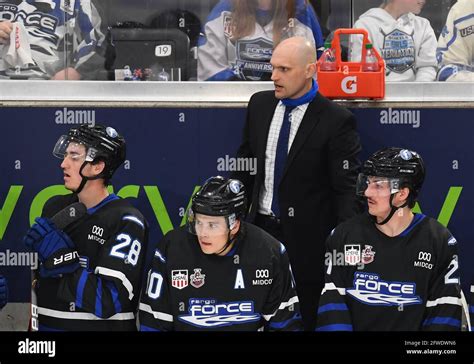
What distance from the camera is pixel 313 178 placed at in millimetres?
5957

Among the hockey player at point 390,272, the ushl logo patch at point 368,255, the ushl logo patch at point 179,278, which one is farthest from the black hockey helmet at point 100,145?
the ushl logo patch at point 368,255

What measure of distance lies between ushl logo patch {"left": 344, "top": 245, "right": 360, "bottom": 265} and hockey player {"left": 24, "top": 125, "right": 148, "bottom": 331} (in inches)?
35.2

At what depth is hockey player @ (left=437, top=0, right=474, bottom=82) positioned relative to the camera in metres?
6.43

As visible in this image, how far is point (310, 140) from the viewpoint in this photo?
19.5 feet

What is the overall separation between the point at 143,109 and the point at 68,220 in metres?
1.03

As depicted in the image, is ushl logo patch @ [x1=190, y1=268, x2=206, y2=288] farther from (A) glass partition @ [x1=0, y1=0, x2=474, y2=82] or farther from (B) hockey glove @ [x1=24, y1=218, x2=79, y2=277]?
(A) glass partition @ [x1=0, y1=0, x2=474, y2=82]

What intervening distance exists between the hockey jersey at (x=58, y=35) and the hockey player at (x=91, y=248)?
2.67ft

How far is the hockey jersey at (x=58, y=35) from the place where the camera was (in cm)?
642

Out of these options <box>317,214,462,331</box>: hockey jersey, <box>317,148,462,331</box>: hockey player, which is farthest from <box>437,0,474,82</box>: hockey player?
<box>317,214,462,331</box>: hockey jersey

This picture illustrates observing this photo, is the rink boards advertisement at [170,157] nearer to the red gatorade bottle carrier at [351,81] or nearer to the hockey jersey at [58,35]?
the red gatorade bottle carrier at [351,81]

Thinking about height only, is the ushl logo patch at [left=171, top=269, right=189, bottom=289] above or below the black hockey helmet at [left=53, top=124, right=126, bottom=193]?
below

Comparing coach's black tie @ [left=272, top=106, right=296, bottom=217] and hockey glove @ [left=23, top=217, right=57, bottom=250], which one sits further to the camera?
coach's black tie @ [left=272, top=106, right=296, bottom=217]
